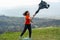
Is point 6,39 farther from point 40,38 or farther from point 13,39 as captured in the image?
point 40,38

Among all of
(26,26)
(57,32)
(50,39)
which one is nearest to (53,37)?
(50,39)

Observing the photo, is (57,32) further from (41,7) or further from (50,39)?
(41,7)

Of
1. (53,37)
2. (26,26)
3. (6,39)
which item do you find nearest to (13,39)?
(6,39)

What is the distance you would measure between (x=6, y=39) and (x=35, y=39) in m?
3.39

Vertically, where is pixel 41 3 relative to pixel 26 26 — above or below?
above

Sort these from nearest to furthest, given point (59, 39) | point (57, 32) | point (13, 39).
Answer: point (59, 39) < point (13, 39) < point (57, 32)

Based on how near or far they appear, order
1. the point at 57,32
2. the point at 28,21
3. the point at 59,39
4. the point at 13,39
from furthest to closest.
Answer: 1. the point at 57,32
2. the point at 13,39
3. the point at 59,39
4. the point at 28,21

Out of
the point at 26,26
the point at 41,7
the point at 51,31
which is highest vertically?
the point at 41,7

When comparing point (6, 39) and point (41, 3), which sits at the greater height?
point (41, 3)

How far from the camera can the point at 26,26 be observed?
683 inches

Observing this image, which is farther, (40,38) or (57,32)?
(57,32)

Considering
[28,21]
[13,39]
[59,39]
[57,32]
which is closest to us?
[28,21]

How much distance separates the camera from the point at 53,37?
2273cm

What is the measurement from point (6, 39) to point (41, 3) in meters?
7.68
